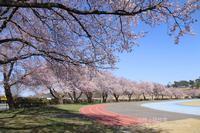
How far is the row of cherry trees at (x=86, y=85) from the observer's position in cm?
1734

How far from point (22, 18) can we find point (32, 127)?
554 cm

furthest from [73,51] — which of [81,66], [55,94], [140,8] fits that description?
[55,94]

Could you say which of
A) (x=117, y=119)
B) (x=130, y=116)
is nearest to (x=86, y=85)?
(x=130, y=116)

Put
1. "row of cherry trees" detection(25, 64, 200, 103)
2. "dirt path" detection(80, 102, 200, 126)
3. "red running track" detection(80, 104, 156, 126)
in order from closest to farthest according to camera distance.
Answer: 1. "row of cherry trees" detection(25, 64, 200, 103)
2. "red running track" detection(80, 104, 156, 126)
3. "dirt path" detection(80, 102, 200, 126)

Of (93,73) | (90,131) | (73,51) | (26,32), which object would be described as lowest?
(90,131)

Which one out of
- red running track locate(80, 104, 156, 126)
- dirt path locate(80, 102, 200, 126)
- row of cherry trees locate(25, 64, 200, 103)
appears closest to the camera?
row of cherry trees locate(25, 64, 200, 103)

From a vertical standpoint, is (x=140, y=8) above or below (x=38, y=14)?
below

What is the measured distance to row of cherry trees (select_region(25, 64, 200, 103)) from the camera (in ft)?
56.9

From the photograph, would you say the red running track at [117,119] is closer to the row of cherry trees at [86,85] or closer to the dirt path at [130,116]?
the dirt path at [130,116]

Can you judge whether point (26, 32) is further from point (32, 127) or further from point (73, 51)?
point (32, 127)

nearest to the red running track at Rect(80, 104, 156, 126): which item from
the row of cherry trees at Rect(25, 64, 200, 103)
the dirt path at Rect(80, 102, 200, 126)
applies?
the dirt path at Rect(80, 102, 200, 126)

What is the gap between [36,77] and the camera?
31141mm

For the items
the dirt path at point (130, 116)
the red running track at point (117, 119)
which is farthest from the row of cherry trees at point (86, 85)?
the dirt path at point (130, 116)

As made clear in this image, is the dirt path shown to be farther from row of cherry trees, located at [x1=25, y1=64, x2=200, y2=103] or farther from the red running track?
row of cherry trees, located at [x1=25, y1=64, x2=200, y2=103]
